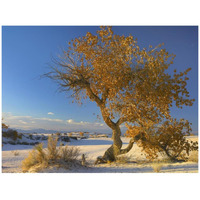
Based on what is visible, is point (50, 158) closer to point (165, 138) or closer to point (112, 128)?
point (112, 128)

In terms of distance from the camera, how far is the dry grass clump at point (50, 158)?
523cm

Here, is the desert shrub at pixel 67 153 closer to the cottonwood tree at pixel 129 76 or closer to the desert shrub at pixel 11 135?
the cottonwood tree at pixel 129 76

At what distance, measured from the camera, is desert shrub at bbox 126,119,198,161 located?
7145mm

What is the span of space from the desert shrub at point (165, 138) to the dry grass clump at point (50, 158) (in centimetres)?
256

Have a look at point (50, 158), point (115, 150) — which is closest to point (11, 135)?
point (115, 150)

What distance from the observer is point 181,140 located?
7.38 meters

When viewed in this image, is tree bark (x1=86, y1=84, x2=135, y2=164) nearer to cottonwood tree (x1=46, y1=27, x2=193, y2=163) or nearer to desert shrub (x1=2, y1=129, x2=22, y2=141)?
cottonwood tree (x1=46, y1=27, x2=193, y2=163)

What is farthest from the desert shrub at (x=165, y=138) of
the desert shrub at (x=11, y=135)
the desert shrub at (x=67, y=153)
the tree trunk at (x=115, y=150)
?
the desert shrub at (x=11, y=135)

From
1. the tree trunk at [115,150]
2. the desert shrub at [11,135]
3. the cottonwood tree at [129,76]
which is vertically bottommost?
the desert shrub at [11,135]

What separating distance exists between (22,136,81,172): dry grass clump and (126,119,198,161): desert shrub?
256cm

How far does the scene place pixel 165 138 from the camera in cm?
744

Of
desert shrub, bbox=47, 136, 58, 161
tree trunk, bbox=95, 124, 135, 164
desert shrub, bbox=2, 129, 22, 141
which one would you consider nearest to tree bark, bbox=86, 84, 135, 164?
tree trunk, bbox=95, 124, 135, 164

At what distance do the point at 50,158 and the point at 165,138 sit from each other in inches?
162
